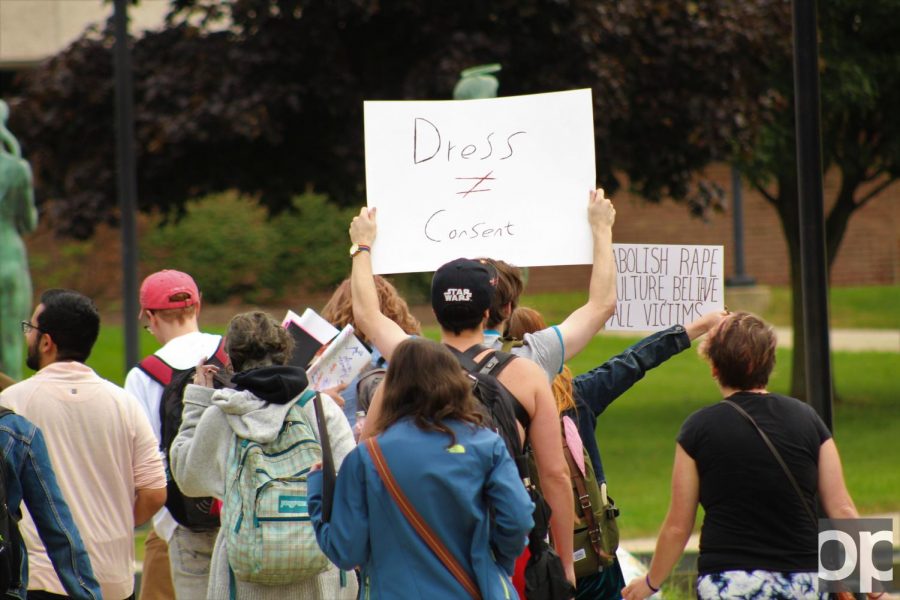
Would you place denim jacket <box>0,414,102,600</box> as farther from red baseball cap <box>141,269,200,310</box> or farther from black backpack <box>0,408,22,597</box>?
red baseball cap <box>141,269,200,310</box>

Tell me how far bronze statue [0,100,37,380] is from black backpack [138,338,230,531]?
18.6ft

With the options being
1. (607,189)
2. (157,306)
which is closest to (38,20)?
(607,189)

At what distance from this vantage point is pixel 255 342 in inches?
163

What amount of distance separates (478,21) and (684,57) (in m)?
2.05

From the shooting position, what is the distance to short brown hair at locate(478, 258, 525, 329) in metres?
3.98

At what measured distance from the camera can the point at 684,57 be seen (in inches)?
485

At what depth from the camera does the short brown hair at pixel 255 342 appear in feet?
13.6

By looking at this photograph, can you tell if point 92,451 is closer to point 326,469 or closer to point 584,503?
point 326,469

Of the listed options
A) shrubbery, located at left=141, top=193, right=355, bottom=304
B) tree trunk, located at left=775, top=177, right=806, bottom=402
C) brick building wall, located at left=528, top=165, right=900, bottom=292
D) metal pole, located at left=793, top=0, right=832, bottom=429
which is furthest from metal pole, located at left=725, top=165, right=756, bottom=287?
metal pole, located at left=793, top=0, right=832, bottom=429

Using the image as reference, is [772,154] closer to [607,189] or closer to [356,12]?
[607,189]

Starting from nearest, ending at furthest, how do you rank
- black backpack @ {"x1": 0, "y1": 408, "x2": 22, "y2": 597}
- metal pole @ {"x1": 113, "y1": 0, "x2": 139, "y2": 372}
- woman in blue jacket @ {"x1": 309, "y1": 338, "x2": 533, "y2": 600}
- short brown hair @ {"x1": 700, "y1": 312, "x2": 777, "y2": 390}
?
1. woman in blue jacket @ {"x1": 309, "y1": 338, "x2": 533, "y2": 600}
2. black backpack @ {"x1": 0, "y1": 408, "x2": 22, "y2": 597}
3. short brown hair @ {"x1": 700, "y1": 312, "x2": 777, "y2": 390}
4. metal pole @ {"x1": 113, "y1": 0, "x2": 139, "y2": 372}

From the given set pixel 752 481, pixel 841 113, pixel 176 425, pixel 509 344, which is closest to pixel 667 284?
pixel 509 344

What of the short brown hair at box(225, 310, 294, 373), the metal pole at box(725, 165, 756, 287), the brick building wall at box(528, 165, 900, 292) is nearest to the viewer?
the short brown hair at box(225, 310, 294, 373)

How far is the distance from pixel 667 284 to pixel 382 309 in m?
1.04
